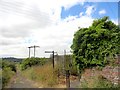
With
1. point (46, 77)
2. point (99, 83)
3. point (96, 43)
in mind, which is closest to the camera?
point (99, 83)

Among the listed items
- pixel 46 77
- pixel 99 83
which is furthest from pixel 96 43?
pixel 46 77

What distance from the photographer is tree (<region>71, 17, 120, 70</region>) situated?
13.6m

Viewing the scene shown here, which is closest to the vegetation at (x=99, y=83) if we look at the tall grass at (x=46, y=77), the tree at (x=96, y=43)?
the tree at (x=96, y=43)

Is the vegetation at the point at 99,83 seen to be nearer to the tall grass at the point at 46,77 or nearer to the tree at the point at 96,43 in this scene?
the tree at the point at 96,43

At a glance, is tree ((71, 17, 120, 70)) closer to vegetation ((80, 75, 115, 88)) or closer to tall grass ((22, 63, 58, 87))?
vegetation ((80, 75, 115, 88))

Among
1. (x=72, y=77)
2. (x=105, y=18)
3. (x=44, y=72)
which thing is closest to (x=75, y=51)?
(x=105, y=18)

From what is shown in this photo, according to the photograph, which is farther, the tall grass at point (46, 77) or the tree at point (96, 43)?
the tall grass at point (46, 77)

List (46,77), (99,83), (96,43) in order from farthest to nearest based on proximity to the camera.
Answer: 1. (46,77)
2. (96,43)
3. (99,83)

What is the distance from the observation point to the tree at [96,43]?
1359 centimetres

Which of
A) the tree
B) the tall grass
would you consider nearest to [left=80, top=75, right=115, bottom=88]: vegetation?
the tree

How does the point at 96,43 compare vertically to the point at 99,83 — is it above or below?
above

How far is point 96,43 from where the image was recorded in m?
14.2

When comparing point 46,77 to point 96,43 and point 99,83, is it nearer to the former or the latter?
point 96,43

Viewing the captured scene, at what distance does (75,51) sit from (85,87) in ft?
11.1
